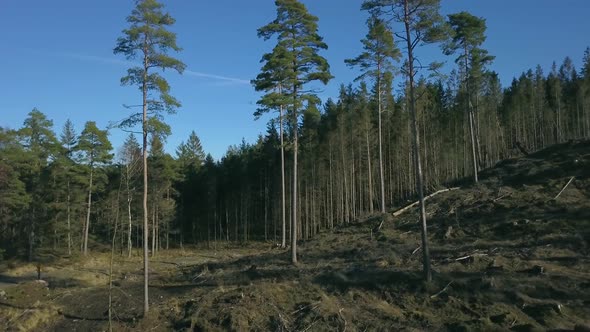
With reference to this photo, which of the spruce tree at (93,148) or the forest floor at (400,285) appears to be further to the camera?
the spruce tree at (93,148)

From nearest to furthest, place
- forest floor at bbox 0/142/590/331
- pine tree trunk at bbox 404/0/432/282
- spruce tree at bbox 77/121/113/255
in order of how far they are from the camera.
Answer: forest floor at bbox 0/142/590/331 → pine tree trunk at bbox 404/0/432/282 → spruce tree at bbox 77/121/113/255

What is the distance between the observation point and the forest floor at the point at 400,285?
14.3 meters

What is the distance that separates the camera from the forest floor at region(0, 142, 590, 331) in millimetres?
14281

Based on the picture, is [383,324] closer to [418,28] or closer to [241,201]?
[418,28]

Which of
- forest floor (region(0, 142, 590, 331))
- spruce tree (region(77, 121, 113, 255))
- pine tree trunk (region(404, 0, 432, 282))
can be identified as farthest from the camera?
spruce tree (region(77, 121, 113, 255))

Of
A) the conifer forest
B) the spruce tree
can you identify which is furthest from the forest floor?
the spruce tree

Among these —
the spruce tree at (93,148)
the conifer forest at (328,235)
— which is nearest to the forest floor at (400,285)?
→ the conifer forest at (328,235)

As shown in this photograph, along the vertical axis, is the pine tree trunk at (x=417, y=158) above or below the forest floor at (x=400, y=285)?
above

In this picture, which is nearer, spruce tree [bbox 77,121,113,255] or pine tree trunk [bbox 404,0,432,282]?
pine tree trunk [bbox 404,0,432,282]

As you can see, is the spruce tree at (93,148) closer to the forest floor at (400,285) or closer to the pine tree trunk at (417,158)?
the forest floor at (400,285)

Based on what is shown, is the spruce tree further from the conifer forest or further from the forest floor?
the forest floor

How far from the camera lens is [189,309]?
56.6 ft

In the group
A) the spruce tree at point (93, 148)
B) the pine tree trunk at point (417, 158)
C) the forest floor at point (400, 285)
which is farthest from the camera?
the spruce tree at point (93, 148)

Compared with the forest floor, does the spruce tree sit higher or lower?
higher
